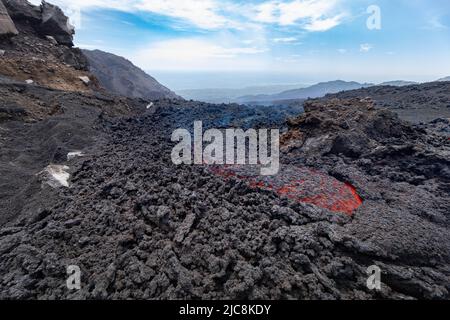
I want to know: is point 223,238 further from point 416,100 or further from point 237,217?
point 416,100

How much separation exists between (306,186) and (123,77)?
55895 millimetres

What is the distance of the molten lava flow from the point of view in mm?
5680

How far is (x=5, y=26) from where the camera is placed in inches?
691

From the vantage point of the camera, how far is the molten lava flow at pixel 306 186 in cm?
568

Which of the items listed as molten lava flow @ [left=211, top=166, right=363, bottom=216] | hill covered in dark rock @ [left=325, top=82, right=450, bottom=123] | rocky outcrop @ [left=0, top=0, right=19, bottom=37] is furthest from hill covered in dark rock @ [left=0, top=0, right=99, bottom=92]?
hill covered in dark rock @ [left=325, top=82, right=450, bottom=123]

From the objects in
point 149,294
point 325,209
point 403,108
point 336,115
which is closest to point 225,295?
point 149,294

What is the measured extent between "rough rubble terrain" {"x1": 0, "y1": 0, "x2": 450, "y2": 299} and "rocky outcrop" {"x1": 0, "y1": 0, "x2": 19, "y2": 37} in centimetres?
1168

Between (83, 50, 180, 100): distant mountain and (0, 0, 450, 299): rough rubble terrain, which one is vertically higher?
(83, 50, 180, 100): distant mountain

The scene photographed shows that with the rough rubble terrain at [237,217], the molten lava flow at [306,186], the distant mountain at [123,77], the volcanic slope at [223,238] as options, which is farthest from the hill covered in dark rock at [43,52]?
the distant mountain at [123,77]

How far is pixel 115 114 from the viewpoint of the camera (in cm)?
1540

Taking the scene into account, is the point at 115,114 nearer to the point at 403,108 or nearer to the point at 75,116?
the point at 75,116

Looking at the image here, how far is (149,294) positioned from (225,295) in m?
1.02

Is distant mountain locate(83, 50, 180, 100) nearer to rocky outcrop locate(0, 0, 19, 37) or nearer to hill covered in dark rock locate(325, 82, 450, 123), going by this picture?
rocky outcrop locate(0, 0, 19, 37)

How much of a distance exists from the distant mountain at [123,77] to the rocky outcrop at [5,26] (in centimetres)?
2776
